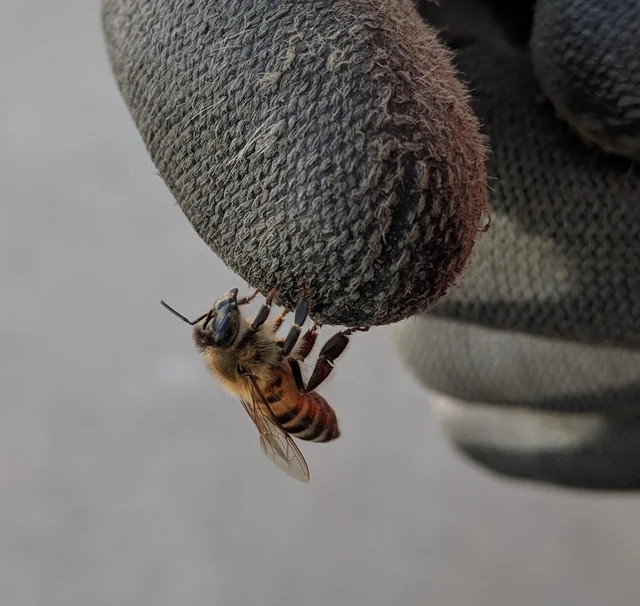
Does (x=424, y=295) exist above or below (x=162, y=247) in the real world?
above

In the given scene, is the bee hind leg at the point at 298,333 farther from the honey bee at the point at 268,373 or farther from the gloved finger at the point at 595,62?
the gloved finger at the point at 595,62

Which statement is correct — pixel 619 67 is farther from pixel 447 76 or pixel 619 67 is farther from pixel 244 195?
pixel 244 195

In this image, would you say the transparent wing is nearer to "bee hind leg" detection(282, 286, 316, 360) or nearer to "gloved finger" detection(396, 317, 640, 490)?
"bee hind leg" detection(282, 286, 316, 360)

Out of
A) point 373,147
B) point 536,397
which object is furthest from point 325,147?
point 536,397

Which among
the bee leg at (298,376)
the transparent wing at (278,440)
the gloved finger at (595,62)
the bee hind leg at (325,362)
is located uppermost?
the gloved finger at (595,62)

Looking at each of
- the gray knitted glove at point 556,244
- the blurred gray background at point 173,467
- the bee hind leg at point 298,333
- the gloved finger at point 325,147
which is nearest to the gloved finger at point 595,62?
the gray knitted glove at point 556,244

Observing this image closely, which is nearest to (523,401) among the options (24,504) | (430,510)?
(430,510)
